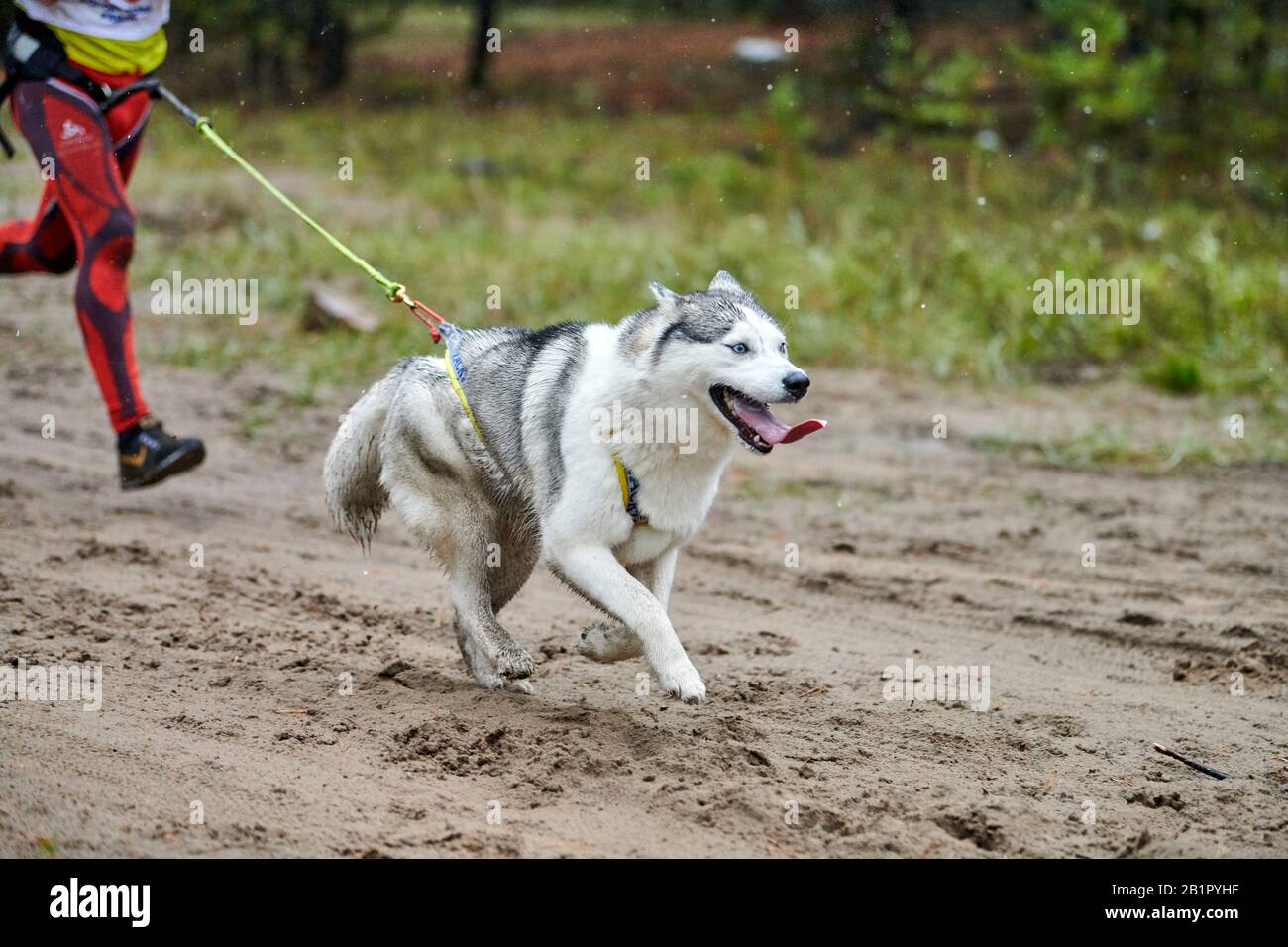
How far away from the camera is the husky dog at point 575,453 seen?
454cm

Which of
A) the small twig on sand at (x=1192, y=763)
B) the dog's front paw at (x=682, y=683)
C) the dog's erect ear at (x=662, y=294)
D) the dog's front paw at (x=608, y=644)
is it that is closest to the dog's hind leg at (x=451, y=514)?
the dog's front paw at (x=608, y=644)

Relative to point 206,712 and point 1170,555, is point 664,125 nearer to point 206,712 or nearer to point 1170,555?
point 1170,555

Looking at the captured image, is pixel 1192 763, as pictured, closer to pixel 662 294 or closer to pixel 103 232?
pixel 662 294

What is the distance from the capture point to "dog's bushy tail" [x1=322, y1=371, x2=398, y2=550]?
5.28 meters

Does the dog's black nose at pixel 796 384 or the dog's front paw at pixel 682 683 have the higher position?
the dog's black nose at pixel 796 384

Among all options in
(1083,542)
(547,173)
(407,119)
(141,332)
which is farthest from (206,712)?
(407,119)

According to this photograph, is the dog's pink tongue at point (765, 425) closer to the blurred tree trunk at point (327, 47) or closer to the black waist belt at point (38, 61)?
the black waist belt at point (38, 61)

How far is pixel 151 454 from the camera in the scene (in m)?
6.43

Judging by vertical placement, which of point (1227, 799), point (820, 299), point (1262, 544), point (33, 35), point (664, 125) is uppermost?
point (664, 125)

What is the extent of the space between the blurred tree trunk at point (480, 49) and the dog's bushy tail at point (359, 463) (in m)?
19.5

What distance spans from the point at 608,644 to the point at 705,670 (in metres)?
0.83

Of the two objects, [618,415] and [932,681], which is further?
[932,681]

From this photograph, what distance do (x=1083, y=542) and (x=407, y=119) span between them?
14.5 metres

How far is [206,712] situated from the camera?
4758 mm
